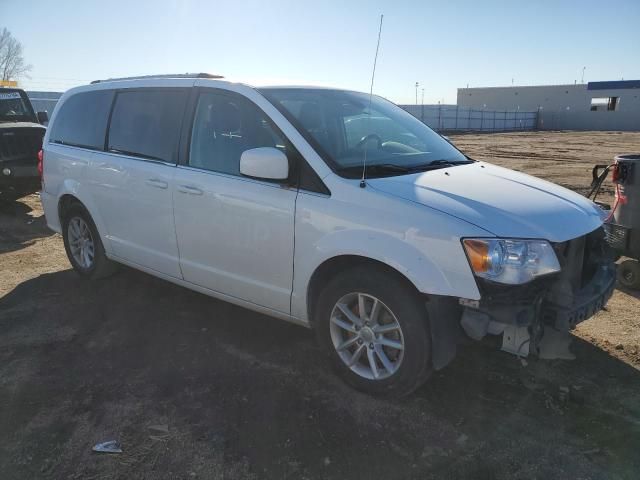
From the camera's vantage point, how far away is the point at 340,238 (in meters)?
3.12

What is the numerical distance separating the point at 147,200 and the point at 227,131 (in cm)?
99

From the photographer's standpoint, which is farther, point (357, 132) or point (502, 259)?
point (357, 132)

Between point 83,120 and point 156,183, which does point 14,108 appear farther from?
point 156,183

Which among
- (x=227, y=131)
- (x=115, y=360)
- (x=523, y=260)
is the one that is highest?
(x=227, y=131)

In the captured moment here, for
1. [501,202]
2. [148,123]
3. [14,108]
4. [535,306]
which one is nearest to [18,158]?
[14,108]

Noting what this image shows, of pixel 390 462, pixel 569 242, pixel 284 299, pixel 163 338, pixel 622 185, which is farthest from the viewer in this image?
pixel 622 185

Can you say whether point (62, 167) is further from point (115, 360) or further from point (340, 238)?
point (340, 238)

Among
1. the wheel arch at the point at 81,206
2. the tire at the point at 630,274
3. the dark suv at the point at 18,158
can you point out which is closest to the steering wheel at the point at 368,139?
the wheel arch at the point at 81,206

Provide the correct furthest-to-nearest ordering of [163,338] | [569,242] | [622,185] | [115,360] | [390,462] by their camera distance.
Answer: [622,185]
[163,338]
[115,360]
[569,242]
[390,462]

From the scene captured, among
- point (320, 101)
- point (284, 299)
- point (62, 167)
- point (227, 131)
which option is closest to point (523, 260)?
point (284, 299)

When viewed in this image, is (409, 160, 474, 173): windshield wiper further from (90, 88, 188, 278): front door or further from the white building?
the white building

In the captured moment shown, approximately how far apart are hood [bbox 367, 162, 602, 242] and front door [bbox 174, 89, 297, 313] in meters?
0.75

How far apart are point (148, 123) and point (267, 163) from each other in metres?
1.70

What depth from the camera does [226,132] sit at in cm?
385
